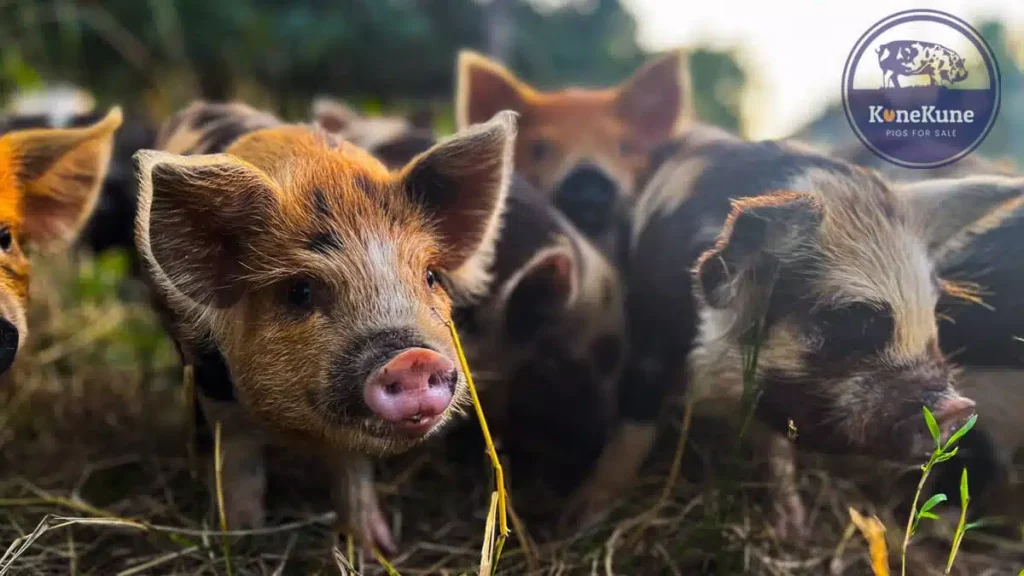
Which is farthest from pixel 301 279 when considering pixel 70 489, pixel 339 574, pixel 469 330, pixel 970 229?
pixel 970 229

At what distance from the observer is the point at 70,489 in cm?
178

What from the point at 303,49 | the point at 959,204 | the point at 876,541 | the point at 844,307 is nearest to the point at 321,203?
the point at 844,307

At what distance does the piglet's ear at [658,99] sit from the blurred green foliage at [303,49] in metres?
0.09

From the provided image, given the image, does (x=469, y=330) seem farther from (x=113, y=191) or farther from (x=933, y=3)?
(x=113, y=191)

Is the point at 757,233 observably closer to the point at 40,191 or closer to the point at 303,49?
the point at 40,191

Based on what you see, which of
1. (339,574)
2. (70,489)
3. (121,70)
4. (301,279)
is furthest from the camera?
(121,70)

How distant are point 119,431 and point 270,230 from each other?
117cm

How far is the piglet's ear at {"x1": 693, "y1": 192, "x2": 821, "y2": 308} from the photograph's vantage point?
1266 mm

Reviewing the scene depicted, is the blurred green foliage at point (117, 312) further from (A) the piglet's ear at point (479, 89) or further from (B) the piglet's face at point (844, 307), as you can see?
(B) the piglet's face at point (844, 307)

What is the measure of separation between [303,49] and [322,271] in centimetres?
221

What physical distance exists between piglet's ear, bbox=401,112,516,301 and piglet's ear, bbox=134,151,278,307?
23cm

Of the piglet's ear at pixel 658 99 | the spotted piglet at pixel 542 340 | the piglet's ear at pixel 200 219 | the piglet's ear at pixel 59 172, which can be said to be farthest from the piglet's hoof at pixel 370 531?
the piglet's ear at pixel 658 99

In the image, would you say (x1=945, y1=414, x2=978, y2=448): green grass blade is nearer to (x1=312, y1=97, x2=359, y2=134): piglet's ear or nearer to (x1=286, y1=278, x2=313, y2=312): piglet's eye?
(x1=286, y1=278, x2=313, y2=312): piglet's eye

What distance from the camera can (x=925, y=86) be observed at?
4.36ft
